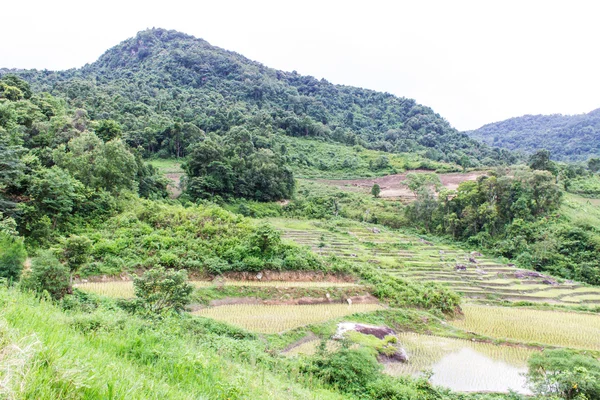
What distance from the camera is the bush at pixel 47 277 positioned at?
1057 cm

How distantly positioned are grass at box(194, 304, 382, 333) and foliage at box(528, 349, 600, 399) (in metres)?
7.99

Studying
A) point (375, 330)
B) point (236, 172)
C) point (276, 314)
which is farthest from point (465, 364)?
point (236, 172)

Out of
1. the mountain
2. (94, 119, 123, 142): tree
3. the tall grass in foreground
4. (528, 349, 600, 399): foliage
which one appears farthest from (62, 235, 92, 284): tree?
the mountain

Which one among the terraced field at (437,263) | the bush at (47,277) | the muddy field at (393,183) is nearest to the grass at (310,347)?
the bush at (47,277)

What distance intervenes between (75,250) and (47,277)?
2.20m

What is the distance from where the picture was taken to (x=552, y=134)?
126m

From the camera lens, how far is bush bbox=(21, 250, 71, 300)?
416 inches

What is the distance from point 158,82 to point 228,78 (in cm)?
2133

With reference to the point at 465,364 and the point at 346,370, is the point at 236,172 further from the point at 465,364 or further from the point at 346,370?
the point at 346,370

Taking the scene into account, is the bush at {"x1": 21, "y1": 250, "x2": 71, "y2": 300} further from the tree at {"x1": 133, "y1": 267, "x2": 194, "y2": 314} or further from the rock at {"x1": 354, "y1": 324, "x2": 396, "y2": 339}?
the rock at {"x1": 354, "y1": 324, "x2": 396, "y2": 339}

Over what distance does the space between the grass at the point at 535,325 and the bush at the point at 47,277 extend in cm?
1797

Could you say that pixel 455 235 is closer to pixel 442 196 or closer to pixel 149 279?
pixel 442 196

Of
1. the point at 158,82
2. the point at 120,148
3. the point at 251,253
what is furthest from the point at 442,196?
the point at 158,82

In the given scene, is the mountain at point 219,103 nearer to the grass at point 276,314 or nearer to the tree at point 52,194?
the tree at point 52,194
